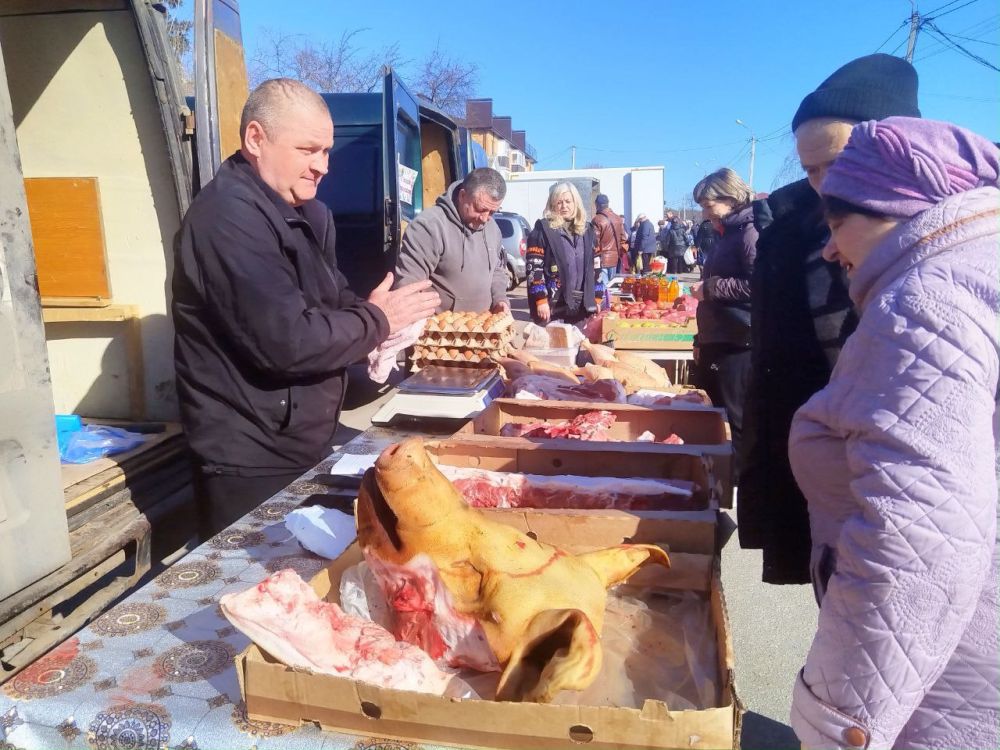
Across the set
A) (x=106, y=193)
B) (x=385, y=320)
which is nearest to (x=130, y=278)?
(x=106, y=193)

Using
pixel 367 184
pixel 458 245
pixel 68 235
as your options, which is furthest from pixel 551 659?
pixel 367 184

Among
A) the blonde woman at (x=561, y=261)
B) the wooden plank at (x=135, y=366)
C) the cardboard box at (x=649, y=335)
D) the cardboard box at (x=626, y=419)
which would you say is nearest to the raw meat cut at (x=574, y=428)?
the cardboard box at (x=626, y=419)

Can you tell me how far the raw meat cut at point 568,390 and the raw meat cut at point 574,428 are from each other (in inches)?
12.5

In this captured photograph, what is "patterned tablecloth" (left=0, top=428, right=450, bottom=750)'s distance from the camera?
1.17 m

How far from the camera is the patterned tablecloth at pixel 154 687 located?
1169 millimetres

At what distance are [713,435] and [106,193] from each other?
3.26 metres

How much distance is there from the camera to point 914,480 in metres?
1.05

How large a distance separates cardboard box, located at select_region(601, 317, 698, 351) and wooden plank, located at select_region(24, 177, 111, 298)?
3653 millimetres

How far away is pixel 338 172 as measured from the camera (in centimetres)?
672

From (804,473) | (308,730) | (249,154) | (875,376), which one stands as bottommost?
(308,730)

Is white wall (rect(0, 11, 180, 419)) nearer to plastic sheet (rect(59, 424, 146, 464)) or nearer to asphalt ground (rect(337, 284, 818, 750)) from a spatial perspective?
plastic sheet (rect(59, 424, 146, 464))

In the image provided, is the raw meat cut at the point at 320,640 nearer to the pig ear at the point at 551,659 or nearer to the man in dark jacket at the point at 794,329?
the pig ear at the point at 551,659

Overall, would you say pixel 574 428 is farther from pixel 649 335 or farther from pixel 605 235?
pixel 605 235

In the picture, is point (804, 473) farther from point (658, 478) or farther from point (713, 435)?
point (713, 435)
